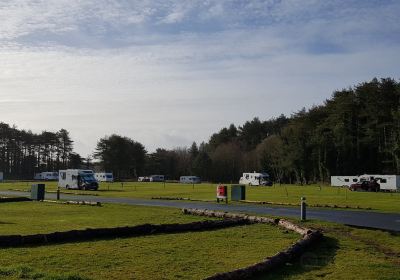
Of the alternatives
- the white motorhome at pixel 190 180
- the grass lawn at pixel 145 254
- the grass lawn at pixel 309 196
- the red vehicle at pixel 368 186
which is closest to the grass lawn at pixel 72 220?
the grass lawn at pixel 145 254

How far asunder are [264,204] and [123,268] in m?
25.8

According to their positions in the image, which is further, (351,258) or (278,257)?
(351,258)

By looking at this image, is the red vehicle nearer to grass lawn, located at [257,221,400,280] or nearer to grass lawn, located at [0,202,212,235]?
grass lawn, located at [0,202,212,235]

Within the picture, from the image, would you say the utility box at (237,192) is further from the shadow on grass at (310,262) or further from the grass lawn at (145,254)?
the shadow on grass at (310,262)

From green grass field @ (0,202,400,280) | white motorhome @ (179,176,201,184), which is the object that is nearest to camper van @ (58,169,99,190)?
green grass field @ (0,202,400,280)

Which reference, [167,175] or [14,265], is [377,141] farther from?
[14,265]

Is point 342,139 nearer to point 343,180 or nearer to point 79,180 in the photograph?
point 343,180

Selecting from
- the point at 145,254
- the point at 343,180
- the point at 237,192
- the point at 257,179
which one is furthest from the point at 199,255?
the point at 257,179

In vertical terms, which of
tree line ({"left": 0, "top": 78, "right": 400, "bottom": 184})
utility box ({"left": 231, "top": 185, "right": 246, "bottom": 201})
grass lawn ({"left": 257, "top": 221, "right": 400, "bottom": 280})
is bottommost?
grass lawn ({"left": 257, "top": 221, "right": 400, "bottom": 280})

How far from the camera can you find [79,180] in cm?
6756

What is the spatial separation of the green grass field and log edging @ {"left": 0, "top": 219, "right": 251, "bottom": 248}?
2.44 feet

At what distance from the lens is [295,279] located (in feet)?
37.5

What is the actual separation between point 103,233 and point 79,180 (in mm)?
50500

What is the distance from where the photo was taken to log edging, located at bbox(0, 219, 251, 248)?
53.0ft
